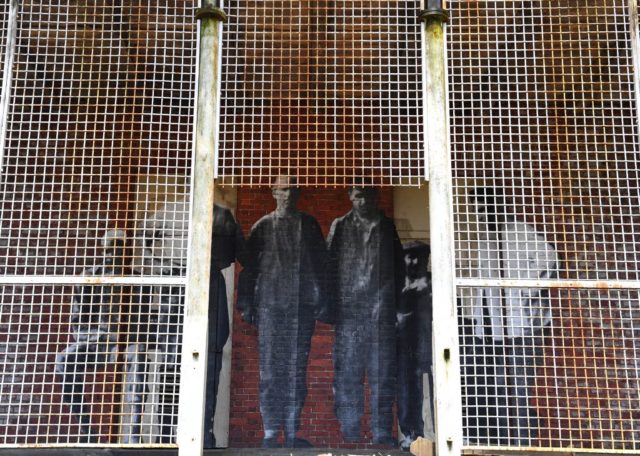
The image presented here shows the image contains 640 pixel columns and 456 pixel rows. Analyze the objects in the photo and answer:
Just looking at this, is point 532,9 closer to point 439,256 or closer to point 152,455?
point 439,256

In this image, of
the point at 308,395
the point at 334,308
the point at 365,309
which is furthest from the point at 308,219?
the point at 308,395

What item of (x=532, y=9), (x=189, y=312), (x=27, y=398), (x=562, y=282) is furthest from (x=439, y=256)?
(x=27, y=398)

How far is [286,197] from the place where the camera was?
7.68 m

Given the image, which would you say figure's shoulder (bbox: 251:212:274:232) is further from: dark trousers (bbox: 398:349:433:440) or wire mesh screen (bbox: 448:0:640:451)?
wire mesh screen (bbox: 448:0:640:451)

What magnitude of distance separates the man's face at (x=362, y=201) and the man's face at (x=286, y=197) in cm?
69

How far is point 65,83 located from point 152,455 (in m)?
3.37

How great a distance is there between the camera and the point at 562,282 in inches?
175

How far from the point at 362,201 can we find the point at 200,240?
11.2 feet

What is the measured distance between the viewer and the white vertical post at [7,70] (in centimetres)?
475

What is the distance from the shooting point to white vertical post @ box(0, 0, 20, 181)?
15.6 ft

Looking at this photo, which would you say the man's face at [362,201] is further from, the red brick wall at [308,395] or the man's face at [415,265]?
the man's face at [415,265]

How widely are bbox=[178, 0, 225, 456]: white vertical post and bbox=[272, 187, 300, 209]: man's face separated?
2.94 metres

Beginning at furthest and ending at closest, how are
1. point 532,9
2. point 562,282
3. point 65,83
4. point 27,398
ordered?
point 27,398 → point 65,83 → point 532,9 → point 562,282

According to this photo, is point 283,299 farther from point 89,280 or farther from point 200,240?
point 89,280
